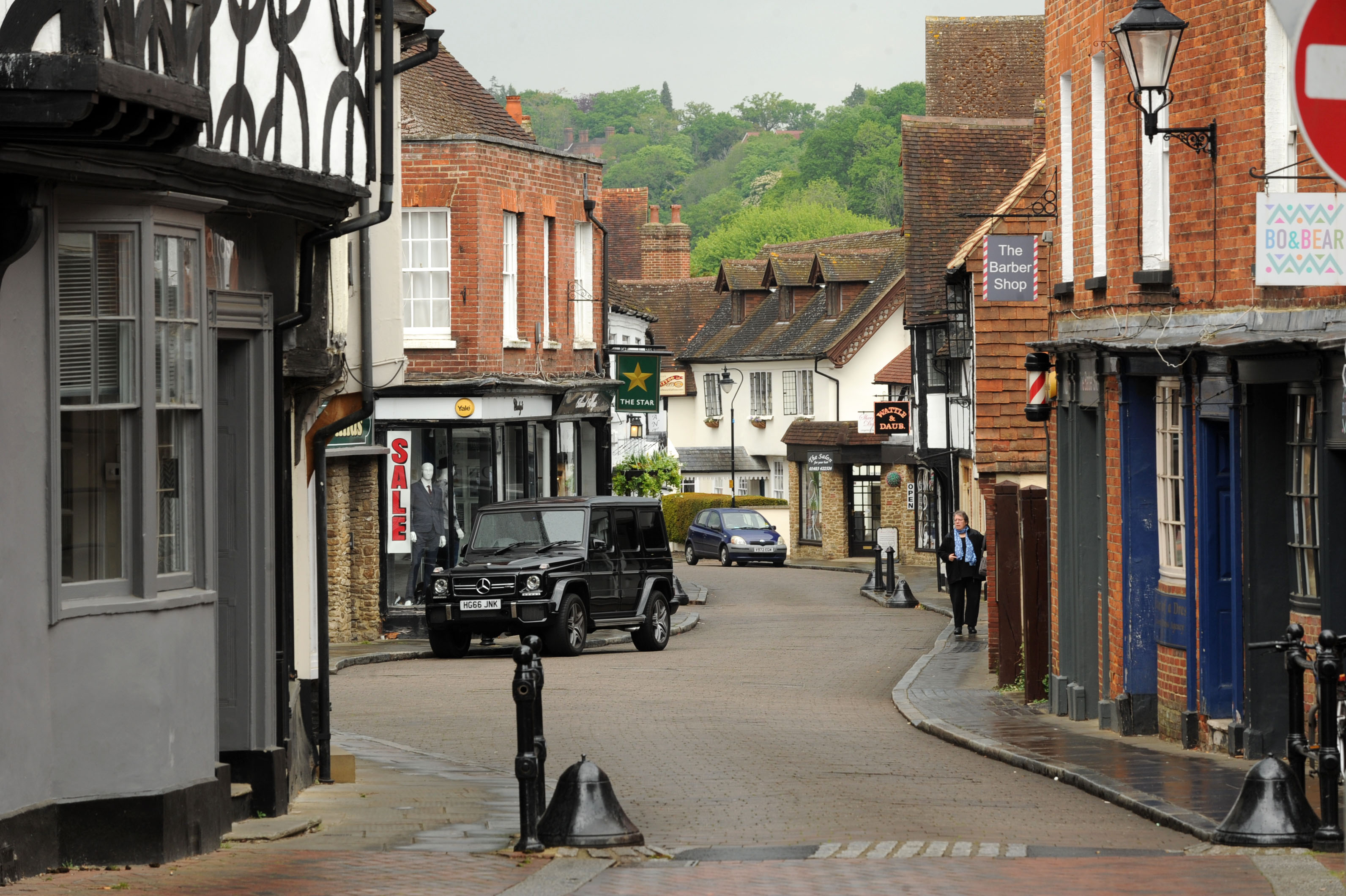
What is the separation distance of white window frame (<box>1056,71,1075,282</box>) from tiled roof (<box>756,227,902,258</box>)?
152ft

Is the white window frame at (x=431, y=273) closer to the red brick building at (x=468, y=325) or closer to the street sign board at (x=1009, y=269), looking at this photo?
the red brick building at (x=468, y=325)

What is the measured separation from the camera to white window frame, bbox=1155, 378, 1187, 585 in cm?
1460

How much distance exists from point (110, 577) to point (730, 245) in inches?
4038

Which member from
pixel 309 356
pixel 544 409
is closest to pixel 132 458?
pixel 309 356

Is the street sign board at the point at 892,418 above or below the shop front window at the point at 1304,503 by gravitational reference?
above

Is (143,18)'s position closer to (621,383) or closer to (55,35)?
(55,35)

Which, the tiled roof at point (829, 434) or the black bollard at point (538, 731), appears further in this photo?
the tiled roof at point (829, 434)

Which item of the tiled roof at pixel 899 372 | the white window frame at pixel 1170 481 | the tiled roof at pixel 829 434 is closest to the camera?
the white window frame at pixel 1170 481

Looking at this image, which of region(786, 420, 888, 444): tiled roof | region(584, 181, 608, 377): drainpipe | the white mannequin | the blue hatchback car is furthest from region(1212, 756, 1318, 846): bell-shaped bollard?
region(786, 420, 888, 444): tiled roof

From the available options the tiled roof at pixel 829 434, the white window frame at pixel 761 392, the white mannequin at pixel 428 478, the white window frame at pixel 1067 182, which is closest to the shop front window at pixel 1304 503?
the white window frame at pixel 1067 182

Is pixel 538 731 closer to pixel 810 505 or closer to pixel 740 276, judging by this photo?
pixel 810 505

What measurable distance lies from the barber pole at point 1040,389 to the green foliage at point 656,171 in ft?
462

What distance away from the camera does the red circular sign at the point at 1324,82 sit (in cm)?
514

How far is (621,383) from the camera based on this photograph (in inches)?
1316
